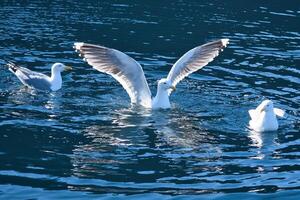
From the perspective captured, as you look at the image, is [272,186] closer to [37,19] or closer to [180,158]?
[180,158]

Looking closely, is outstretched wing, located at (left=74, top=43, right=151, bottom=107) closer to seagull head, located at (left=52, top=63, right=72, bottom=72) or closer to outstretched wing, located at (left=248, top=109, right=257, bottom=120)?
seagull head, located at (left=52, top=63, right=72, bottom=72)

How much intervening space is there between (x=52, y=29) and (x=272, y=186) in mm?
14789

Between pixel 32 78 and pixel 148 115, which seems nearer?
pixel 148 115

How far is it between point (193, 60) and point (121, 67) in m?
2.07

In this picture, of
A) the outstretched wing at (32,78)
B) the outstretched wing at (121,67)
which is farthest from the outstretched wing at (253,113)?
the outstretched wing at (32,78)

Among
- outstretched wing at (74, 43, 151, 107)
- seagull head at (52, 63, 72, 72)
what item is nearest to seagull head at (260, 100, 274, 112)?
outstretched wing at (74, 43, 151, 107)

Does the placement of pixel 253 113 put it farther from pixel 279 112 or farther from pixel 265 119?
pixel 265 119

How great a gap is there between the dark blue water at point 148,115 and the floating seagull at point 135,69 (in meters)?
0.39

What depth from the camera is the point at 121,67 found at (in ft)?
60.7

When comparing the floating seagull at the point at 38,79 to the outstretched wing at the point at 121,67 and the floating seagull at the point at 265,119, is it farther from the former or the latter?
the floating seagull at the point at 265,119

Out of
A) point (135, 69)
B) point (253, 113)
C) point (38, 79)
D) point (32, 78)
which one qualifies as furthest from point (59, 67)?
point (253, 113)

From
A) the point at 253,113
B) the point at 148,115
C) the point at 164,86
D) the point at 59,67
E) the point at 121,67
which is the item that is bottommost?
the point at 253,113

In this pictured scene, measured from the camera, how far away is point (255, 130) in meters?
Answer: 16.5

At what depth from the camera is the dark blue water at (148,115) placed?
1311cm
